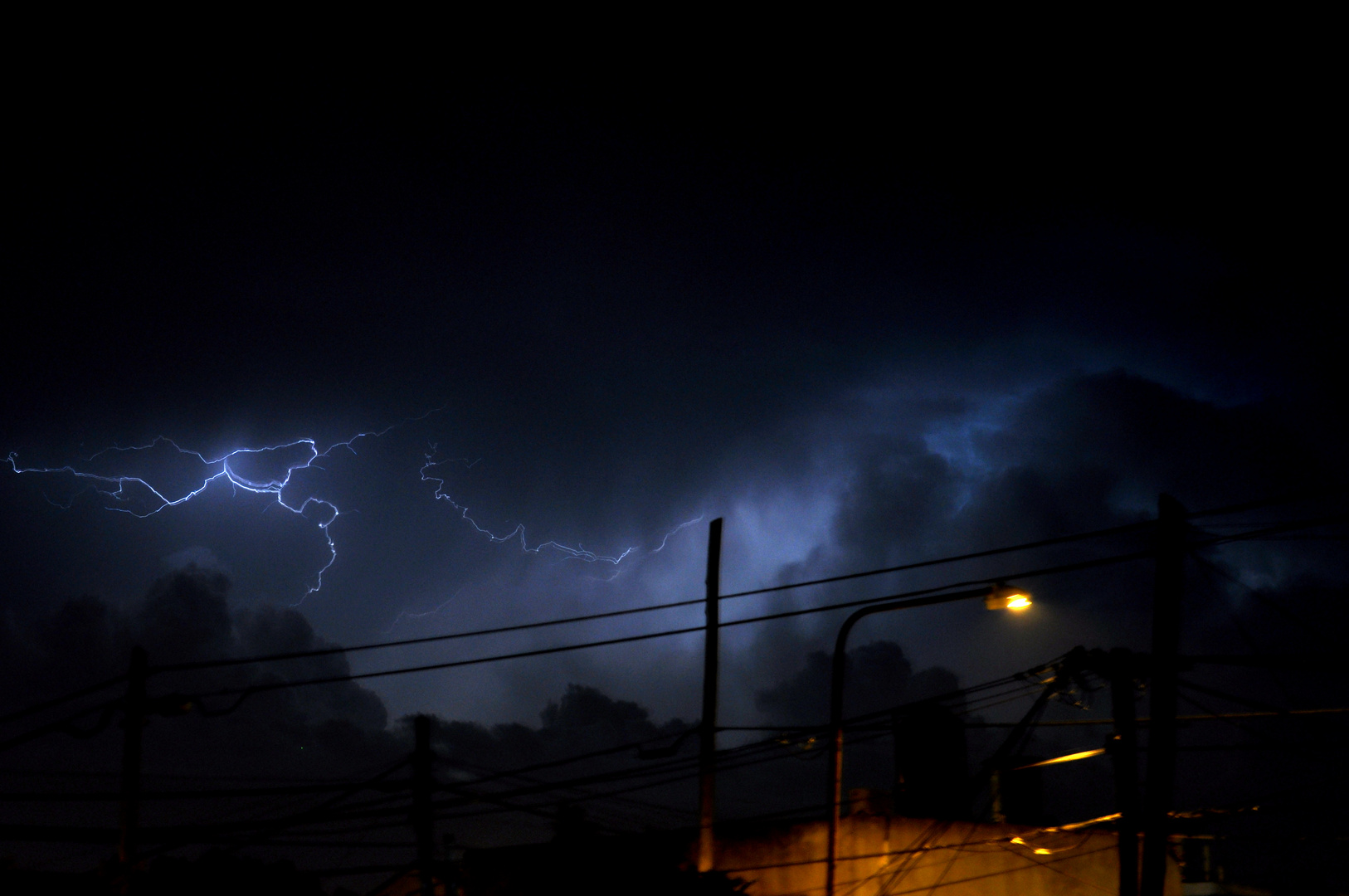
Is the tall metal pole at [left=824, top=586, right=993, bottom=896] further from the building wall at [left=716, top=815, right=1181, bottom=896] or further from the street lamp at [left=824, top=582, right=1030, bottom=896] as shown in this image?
the building wall at [left=716, top=815, right=1181, bottom=896]

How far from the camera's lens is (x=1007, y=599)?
569 inches

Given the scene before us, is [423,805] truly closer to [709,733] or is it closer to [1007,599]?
[709,733]

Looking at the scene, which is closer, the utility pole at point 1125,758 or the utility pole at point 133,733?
the utility pole at point 1125,758

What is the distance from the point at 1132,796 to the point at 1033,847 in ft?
23.2

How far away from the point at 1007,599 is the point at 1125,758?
8.81ft

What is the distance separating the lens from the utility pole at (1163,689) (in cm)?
1197

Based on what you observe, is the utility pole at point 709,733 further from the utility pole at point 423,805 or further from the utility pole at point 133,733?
the utility pole at point 133,733

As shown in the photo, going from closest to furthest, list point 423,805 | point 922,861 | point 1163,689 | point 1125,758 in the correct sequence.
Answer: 1. point 1163,689
2. point 1125,758
3. point 423,805
4. point 922,861

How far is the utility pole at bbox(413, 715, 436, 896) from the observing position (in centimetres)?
1566

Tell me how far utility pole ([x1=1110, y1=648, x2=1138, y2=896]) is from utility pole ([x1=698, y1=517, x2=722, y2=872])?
5.63 metres

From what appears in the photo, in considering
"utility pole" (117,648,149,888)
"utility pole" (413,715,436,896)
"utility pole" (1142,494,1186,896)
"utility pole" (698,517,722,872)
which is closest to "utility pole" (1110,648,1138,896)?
"utility pole" (1142,494,1186,896)

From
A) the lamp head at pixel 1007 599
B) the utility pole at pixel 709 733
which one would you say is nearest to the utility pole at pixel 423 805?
the utility pole at pixel 709 733

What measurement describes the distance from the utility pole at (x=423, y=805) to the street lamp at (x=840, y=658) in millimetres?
5907

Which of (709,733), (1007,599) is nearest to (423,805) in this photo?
(709,733)
